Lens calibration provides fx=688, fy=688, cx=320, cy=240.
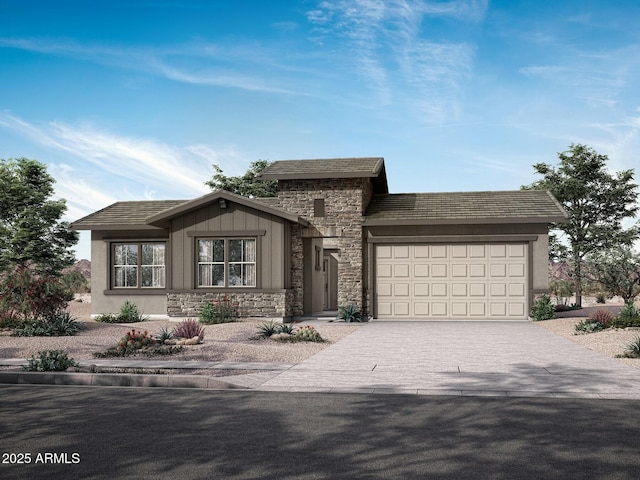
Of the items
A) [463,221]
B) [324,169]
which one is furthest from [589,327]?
[324,169]

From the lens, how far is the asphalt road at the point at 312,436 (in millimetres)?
5891

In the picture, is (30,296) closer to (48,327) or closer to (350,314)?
(48,327)

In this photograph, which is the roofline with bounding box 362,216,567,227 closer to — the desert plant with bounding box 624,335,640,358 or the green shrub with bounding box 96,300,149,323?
the green shrub with bounding box 96,300,149,323

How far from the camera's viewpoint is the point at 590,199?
3381 centimetres

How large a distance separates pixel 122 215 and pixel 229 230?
581cm

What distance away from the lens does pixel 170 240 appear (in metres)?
24.3

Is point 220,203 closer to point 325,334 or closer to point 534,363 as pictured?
point 325,334

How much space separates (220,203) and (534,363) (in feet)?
45.8

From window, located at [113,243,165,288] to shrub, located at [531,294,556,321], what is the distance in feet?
44.1

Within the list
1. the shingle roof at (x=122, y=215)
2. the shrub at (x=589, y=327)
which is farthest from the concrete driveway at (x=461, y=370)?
the shingle roof at (x=122, y=215)

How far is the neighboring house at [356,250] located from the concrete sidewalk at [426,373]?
7743mm

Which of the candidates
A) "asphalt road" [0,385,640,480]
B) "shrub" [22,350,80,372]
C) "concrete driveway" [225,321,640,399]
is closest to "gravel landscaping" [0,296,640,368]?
"concrete driveway" [225,321,640,399]

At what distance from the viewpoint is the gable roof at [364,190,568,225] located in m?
23.6

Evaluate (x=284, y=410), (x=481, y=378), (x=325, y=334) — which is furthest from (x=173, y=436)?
(x=325, y=334)
